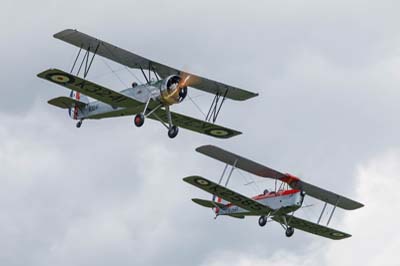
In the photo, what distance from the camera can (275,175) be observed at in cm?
5022

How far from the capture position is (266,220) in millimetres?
49469

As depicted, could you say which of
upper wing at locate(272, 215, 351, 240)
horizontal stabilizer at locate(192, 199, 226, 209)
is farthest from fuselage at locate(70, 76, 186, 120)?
upper wing at locate(272, 215, 351, 240)

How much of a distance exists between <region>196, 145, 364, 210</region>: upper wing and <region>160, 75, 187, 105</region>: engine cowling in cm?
439

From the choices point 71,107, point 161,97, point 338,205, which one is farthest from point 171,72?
point 338,205

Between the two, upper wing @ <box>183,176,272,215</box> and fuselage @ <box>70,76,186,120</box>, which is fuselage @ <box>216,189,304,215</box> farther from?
fuselage @ <box>70,76,186,120</box>

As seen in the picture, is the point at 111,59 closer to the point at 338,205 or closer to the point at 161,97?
the point at 161,97

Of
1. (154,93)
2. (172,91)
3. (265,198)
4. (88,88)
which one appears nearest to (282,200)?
(265,198)

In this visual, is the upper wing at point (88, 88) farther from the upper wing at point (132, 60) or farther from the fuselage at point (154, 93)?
the upper wing at point (132, 60)

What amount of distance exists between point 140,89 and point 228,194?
286 inches

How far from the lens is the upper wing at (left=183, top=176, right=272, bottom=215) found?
47125 millimetres

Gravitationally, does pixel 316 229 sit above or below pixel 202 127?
below

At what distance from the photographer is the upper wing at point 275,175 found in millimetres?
48156

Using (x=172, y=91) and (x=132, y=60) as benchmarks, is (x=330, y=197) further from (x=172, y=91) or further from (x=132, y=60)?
(x=132, y=60)

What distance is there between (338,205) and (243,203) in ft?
16.7
